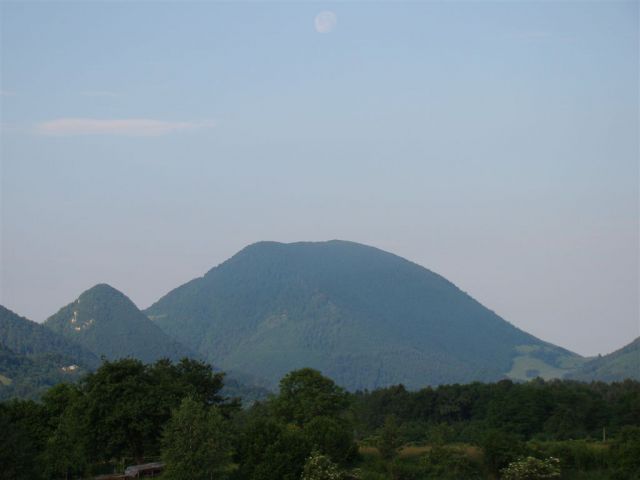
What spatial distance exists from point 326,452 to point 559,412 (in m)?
28.0

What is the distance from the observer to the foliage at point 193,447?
46.1m

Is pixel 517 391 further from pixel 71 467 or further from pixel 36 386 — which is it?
pixel 36 386

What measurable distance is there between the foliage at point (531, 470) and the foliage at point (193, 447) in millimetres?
15413

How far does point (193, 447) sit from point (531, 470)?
18.2 m

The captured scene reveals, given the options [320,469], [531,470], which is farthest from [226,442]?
[531,470]

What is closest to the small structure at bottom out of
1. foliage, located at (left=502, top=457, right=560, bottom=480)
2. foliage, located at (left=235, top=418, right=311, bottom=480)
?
foliage, located at (left=235, top=418, right=311, bottom=480)

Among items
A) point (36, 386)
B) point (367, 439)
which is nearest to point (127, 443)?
point (367, 439)

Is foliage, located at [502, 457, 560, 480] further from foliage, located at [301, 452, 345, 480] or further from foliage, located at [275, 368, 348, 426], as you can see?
foliage, located at [275, 368, 348, 426]

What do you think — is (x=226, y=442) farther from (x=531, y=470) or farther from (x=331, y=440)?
(x=531, y=470)

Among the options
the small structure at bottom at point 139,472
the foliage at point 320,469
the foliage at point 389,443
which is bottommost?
the small structure at bottom at point 139,472

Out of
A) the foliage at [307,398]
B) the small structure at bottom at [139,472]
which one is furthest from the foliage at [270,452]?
→ the foliage at [307,398]

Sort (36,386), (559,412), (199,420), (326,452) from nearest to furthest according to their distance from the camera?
(199,420), (326,452), (559,412), (36,386)

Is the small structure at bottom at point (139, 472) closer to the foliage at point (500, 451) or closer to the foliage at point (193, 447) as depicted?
the foliage at point (193, 447)

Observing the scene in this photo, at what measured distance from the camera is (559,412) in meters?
71.4
